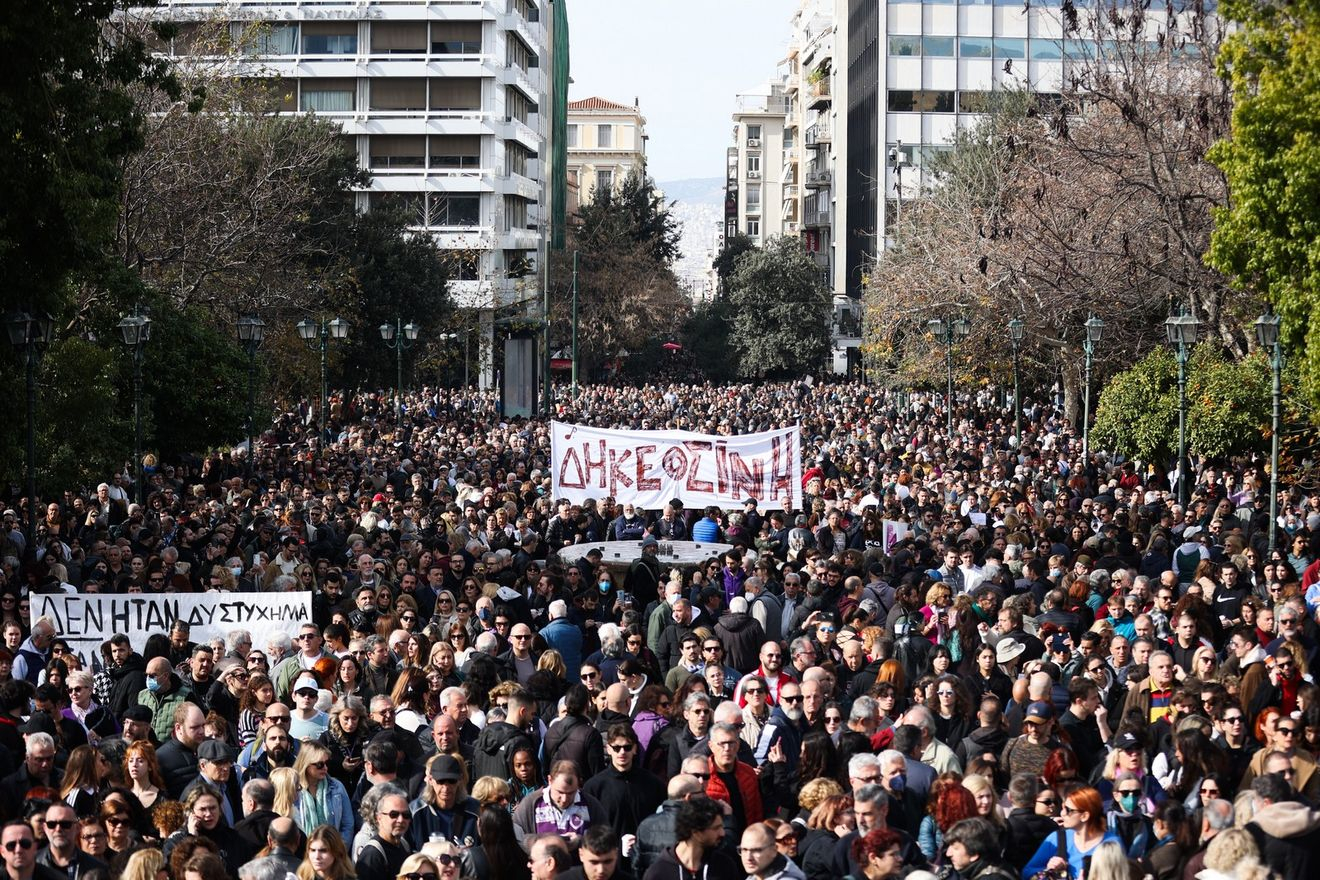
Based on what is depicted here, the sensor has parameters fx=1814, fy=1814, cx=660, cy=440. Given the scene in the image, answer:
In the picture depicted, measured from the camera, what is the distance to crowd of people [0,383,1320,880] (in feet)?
24.8

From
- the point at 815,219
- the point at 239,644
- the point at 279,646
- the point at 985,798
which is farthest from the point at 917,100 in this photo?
the point at 985,798

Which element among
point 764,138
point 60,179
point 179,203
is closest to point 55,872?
point 60,179

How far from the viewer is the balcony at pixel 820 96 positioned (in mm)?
101375

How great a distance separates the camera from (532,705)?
9.77 m

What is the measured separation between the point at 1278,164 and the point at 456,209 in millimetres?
59756

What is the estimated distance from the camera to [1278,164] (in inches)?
891

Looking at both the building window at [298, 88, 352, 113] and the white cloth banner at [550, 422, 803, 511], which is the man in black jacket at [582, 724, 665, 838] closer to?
the white cloth banner at [550, 422, 803, 511]

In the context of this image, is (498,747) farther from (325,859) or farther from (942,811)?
(942,811)

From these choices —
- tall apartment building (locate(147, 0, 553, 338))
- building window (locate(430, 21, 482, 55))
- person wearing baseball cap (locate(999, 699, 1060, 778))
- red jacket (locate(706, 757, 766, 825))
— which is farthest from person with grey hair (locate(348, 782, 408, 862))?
building window (locate(430, 21, 482, 55))

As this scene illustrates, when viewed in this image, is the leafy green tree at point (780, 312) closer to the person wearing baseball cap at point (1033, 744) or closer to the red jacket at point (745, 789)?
the person wearing baseball cap at point (1033, 744)

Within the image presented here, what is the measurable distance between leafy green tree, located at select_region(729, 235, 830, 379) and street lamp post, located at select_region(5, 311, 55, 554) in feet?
218

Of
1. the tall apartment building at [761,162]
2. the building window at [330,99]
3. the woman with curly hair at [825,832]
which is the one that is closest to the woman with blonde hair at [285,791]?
the woman with curly hair at [825,832]

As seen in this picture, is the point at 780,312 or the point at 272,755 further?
the point at 780,312

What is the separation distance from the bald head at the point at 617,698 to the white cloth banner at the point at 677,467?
11812 mm
